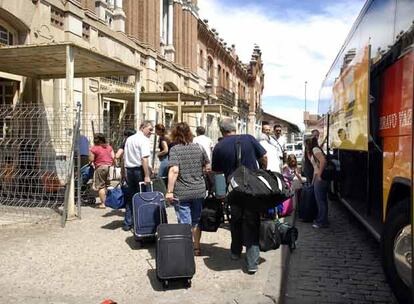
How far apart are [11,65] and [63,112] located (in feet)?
10.1

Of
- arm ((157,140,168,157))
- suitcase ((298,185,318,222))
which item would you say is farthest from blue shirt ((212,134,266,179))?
arm ((157,140,168,157))

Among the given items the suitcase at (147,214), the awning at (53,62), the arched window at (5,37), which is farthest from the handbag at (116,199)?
the arched window at (5,37)

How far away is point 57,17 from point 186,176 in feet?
30.0

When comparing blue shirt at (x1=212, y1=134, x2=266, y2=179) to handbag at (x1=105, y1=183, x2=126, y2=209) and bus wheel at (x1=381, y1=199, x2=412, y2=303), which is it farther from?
handbag at (x1=105, y1=183, x2=126, y2=209)

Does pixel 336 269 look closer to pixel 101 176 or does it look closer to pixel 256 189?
pixel 256 189

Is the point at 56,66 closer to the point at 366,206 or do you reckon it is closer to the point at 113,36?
the point at 113,36

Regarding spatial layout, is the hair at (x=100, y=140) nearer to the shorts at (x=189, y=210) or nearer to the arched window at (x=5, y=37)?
the arched window at (x=5, y=37)

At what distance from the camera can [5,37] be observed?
11375mm

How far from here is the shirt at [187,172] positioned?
5926 mm

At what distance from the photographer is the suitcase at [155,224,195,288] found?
493 cm

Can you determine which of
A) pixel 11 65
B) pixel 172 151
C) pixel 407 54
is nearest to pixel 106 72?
pixel 11 65

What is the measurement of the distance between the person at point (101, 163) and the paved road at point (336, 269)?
4.09 metres

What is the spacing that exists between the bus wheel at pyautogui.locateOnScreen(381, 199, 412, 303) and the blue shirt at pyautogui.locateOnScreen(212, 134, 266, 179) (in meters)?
1.75

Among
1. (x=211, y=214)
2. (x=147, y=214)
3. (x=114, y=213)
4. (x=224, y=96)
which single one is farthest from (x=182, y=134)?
(x=224, y=96)
